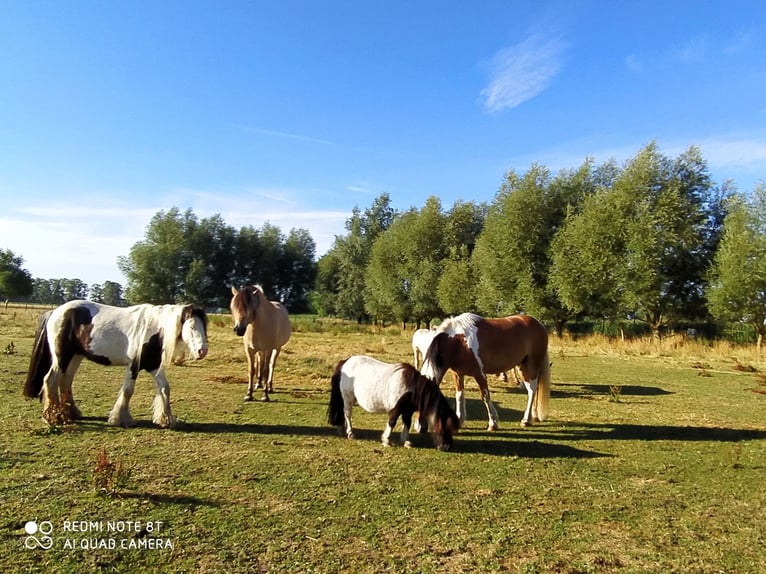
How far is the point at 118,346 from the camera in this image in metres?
6.35

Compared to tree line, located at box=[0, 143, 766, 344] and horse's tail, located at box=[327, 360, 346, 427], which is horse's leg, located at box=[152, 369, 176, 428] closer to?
horse's tail, located at box=[327, 360, 346, 427]

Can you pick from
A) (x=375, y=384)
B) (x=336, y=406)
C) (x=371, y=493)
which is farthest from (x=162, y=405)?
(x=371, y=493)

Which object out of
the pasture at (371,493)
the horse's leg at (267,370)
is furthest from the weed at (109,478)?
the horse's leg at (267,370)

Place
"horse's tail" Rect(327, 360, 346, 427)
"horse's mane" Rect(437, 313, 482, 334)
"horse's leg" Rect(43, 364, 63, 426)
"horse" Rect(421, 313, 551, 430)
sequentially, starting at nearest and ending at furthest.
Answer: "horse's leg" Rect(43, 364, 63, 426), "horse's tail" Rect(327, 360, 346, 427), "horse" Rect(421, 313, 551, 430), "horse's mane" Rect(437, 313, 482, 334)

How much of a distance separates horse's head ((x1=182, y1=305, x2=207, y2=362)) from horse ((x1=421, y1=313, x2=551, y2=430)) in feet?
10.6

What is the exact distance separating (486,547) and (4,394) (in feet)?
29.1

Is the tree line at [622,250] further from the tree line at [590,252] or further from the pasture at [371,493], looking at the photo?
the pasture at [371,493]

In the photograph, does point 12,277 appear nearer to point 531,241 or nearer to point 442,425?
point 531,241

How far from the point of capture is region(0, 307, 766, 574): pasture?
3195 mm

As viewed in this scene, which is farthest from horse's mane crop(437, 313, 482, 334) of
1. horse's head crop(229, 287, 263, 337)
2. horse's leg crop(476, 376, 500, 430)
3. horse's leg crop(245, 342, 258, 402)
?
horse's leg crop(245, 342, 258, 402)

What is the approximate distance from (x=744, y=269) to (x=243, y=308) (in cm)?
2077

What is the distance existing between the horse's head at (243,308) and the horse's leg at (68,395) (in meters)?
2.41

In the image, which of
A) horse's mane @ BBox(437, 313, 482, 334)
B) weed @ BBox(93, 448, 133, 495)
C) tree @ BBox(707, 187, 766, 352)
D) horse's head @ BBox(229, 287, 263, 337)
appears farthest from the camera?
tree @ BBox(707, 187, 766, 352)

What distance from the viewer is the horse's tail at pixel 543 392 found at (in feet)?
24.8
